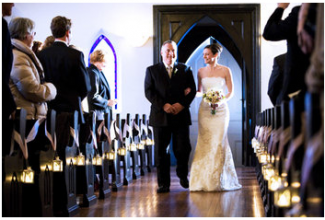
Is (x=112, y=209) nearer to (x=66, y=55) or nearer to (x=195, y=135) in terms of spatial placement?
(x=66, y=55)

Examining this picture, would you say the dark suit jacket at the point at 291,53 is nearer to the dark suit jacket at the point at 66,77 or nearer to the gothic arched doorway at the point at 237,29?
the dark suit jacket at the point at 66,77

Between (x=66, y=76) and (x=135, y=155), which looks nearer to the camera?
(x=66, y=76)

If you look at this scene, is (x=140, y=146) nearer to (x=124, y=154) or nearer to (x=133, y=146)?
(x=133, y=146)

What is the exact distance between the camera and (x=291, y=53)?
3543 millimetres

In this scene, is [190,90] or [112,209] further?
[190,90]

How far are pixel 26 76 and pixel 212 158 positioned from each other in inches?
112

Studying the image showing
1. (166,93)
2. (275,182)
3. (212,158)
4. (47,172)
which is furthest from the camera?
(212,158)

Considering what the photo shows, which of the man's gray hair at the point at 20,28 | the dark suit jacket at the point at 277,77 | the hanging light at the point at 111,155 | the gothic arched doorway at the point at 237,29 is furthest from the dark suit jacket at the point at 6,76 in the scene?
the gothic arched doorway at the point at 237,29

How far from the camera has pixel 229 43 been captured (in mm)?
11961

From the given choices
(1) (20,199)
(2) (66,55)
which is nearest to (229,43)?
(2) (66,55)

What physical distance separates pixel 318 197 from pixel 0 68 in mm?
2210

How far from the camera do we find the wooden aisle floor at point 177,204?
15.1 feet

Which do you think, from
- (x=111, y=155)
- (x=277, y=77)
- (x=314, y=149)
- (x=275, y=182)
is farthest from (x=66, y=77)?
(x=314, y=149)

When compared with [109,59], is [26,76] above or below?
below
